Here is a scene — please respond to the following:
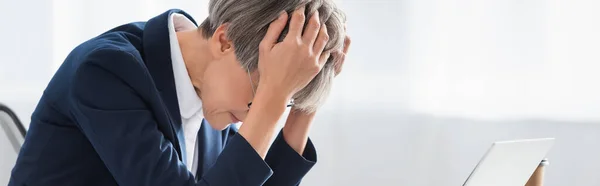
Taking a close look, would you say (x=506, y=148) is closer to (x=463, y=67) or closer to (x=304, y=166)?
(x=304, y=166)

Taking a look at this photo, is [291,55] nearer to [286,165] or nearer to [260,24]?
[260,24]

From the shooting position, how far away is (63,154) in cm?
109

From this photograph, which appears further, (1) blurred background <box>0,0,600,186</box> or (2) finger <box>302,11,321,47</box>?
(1) blurred background <box>0,0,600,186</box>

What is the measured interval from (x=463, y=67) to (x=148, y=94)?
3.84 ft

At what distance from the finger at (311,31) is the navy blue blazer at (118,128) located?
160 mm

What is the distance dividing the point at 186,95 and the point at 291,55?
0.63 ft

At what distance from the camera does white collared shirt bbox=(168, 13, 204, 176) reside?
1.16m

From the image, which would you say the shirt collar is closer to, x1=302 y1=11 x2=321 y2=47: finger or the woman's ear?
the woman's ear

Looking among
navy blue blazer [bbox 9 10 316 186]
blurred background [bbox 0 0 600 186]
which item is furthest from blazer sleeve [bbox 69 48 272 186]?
blurred background [bbox 0 0 600 186]

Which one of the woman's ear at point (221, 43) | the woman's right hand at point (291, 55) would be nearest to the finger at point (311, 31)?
the woman's right hand at point (291, 55)

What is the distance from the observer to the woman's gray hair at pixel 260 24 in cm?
106

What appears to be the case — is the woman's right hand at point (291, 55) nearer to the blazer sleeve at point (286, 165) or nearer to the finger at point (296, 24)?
the finger at point (296, 24)

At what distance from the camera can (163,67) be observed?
3.72 feet

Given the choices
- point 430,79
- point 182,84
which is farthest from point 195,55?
point 430,79
